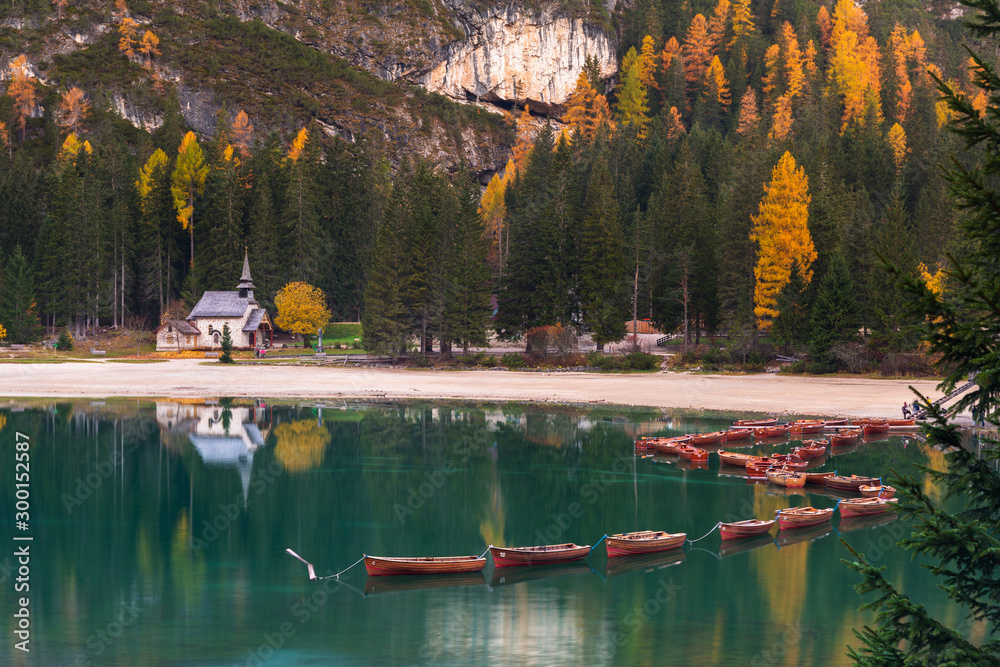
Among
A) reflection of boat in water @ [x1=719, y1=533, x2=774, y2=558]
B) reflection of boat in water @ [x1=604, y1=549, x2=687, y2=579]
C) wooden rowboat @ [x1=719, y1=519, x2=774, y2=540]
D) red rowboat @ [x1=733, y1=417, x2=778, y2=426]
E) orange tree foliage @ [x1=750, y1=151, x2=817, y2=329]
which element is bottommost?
reflection of boat in water @ [x1=604, y1=549, x2=687, y2=579]

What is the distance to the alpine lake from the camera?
800 inches

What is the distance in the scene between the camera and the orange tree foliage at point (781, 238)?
69875 millimetres

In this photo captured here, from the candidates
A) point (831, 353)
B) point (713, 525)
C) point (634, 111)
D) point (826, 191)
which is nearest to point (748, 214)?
point (826, 191)

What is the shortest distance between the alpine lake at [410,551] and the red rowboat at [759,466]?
77 centimetres

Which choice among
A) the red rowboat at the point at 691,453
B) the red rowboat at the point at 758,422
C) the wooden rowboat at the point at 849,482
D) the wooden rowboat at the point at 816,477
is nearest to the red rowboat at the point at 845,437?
the red rowboat at the point at 758,422

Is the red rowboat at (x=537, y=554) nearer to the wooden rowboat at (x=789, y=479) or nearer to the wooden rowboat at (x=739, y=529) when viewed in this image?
the wooden rowboat at (x=739, y=529)

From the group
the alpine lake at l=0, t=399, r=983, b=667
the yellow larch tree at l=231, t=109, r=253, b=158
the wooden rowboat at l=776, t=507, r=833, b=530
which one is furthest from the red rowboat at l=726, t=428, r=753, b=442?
the yellow larch tree at l=231, t=109, r=253, b=158

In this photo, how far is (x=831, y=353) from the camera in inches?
2618

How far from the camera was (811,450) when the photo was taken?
41.1 m

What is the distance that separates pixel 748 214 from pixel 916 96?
71319mm

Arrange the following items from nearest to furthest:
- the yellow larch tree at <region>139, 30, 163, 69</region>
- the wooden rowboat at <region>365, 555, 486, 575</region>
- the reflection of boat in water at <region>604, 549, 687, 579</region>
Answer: the wooden rowboat at <region>365, 555, 486, 575</region>
the reflection of boat in water at <region>604, 549, 687, 579</region>
the yellow larch tree at <region>139, 30, 163, 69</region>

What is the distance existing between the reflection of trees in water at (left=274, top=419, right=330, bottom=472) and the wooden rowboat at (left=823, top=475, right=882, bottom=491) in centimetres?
2197

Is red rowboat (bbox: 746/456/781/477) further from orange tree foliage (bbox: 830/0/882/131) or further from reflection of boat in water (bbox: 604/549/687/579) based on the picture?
orange tree foliage (bbox: 830/0/882/131)

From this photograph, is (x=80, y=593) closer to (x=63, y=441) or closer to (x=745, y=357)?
(x=63, y=441)
